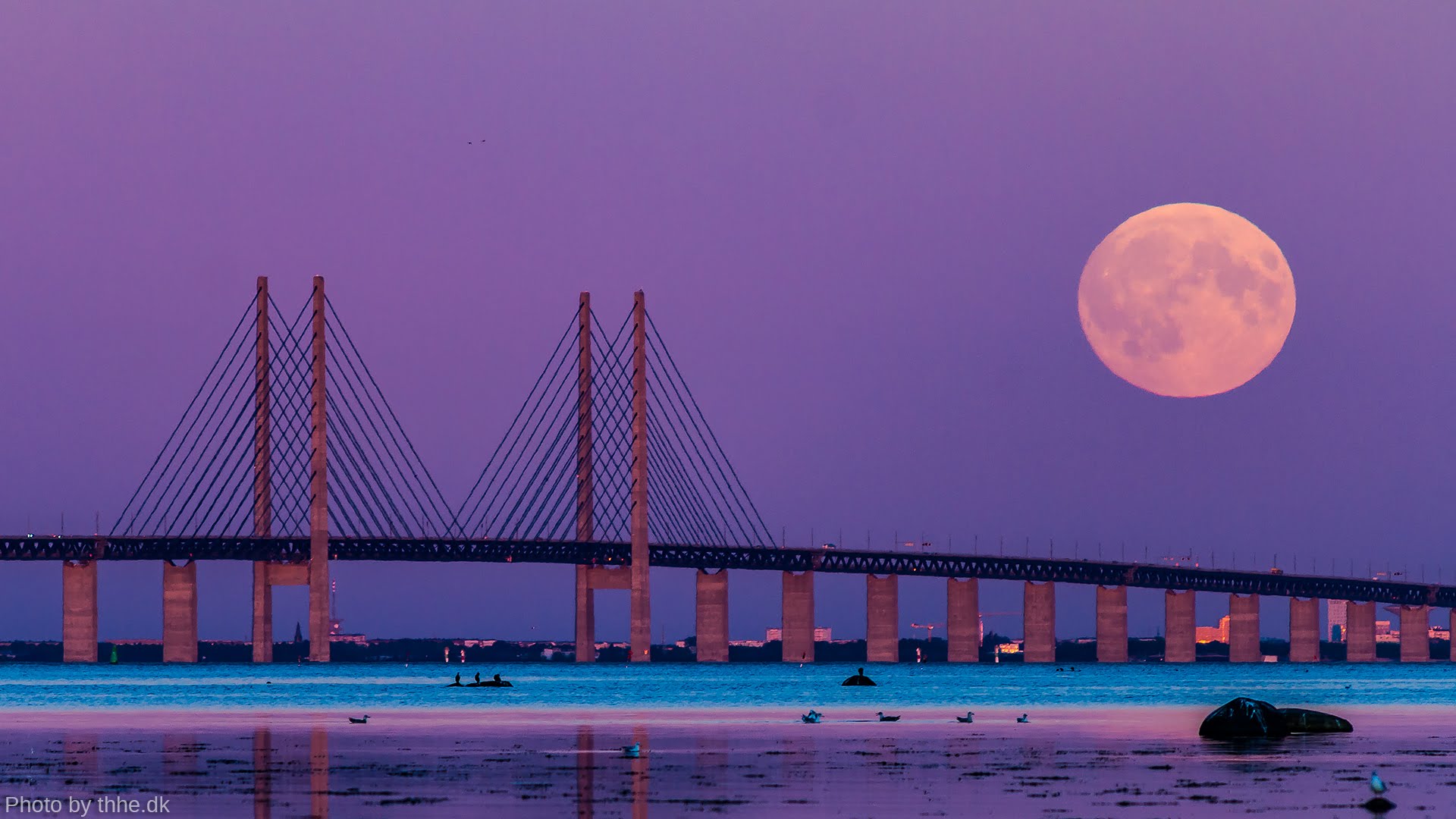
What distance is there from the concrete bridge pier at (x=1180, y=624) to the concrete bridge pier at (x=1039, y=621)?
10132 millimetres

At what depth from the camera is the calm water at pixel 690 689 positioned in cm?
7806

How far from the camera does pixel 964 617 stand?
603 ft

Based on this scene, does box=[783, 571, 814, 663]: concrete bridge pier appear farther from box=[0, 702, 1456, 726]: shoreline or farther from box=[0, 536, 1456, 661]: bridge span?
box=[0, 702, 1456, 726]: shoreline

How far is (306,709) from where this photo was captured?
7025 cm

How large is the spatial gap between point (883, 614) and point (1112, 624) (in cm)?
2434

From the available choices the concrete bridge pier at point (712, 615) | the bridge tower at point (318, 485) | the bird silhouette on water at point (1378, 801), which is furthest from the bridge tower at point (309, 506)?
the bird silhouette on water at point (1378, 801)

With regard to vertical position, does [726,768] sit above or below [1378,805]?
below

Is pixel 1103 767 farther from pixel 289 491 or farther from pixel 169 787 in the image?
pixel 289 491

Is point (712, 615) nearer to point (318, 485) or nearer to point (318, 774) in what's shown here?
point (318, 485)

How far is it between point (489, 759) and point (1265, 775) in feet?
43.1

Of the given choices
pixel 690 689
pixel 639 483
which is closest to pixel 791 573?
pixel 639 483

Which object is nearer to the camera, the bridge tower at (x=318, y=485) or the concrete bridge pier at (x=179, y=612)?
the bridge tower at (x=318, y=485)

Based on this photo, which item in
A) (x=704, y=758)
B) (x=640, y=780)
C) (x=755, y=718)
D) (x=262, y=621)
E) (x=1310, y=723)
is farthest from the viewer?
(x=262, y=621)

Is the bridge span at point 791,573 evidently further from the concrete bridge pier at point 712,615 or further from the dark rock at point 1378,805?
the dark rock at point 1378,805
